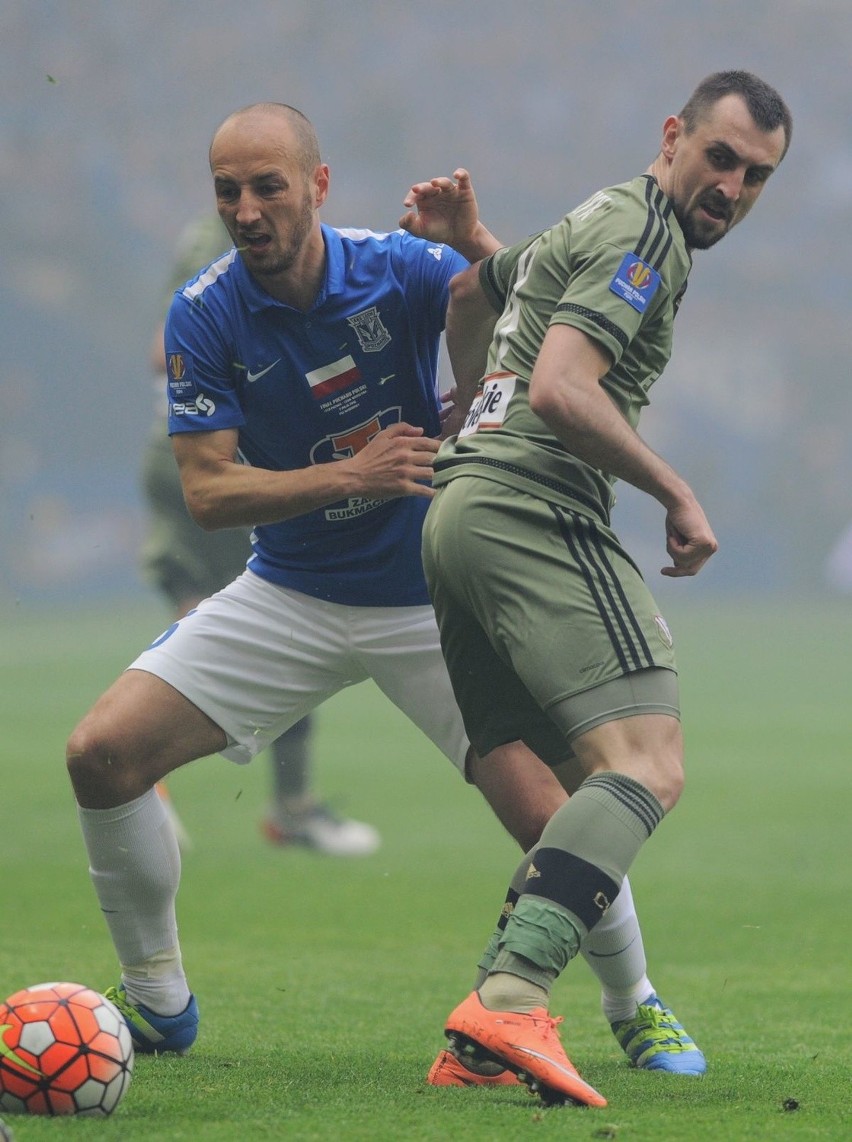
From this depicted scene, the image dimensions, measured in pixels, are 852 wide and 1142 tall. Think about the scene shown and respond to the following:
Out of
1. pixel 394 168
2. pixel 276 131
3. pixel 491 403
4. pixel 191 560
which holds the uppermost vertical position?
pixel 394 168

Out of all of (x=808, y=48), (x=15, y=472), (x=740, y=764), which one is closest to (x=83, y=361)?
(x=15, y=472)

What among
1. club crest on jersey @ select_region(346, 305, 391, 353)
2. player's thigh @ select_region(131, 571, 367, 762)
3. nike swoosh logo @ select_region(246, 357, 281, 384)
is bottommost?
player's thigh @ select_region(131, 571, 367, 762)

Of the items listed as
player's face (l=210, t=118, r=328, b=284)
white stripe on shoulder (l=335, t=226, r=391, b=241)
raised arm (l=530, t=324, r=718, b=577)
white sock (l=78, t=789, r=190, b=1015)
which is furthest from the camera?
white stripe on shoulder (l=335, t=226, r=391, b=241)

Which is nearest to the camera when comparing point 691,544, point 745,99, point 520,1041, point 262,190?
point 520,1041

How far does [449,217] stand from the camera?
3662 millimetres

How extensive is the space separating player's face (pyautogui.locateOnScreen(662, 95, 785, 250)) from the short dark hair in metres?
0.01

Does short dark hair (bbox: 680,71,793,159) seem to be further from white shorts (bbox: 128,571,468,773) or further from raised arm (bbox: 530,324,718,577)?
white shorts (bbox: 128,571,468,773)

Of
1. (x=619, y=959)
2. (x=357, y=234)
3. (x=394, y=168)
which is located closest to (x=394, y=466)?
(x=357, y=234)

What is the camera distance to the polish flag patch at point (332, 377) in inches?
149

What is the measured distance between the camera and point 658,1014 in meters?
3.60

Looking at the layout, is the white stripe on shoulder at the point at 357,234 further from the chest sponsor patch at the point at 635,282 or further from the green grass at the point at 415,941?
the green grass at the point at 415,941

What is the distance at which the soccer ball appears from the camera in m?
2.80

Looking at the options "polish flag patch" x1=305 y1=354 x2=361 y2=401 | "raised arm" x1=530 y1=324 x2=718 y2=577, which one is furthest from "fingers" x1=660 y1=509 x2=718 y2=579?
"polish flag patch" x1=305 y1=354 x2=361 y2=401

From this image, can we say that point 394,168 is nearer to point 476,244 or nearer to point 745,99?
point 476,244
